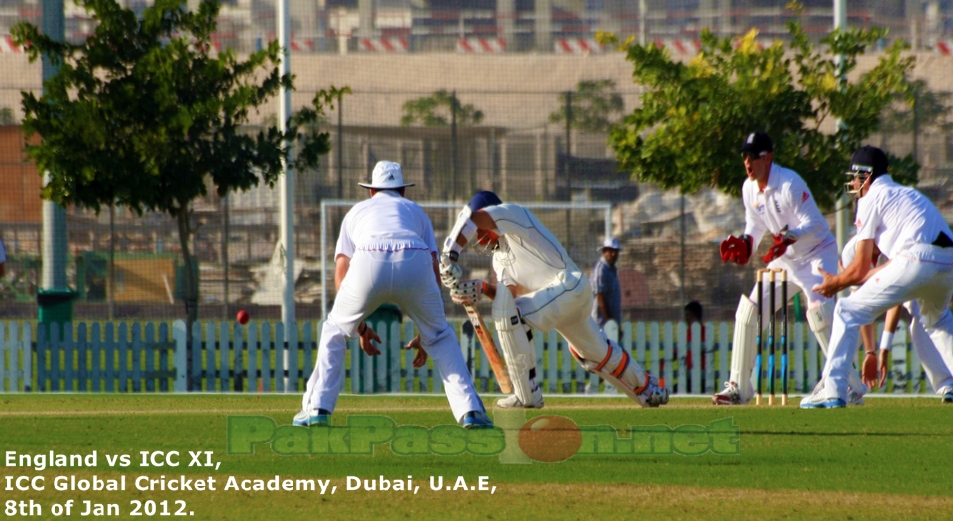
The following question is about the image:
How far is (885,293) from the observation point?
9.07m

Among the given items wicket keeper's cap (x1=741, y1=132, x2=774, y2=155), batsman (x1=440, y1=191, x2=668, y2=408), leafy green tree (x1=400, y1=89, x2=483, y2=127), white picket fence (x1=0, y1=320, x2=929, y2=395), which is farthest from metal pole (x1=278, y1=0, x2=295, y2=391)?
leafy green tree (x1=400, y1=89, x2=483, y2=127)

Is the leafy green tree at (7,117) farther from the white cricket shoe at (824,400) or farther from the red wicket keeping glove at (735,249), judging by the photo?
the white cricket shoe at (824,400)

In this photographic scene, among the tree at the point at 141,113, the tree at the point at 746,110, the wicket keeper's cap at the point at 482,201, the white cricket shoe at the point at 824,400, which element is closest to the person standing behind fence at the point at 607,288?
the tree at the point at 746,110

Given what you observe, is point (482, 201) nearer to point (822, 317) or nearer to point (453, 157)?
point (822, 317)

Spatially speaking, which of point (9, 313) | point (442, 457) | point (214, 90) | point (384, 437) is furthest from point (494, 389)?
point (9, 313)

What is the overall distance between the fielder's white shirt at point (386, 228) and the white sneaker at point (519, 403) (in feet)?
4.65

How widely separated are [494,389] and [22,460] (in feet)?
27.2

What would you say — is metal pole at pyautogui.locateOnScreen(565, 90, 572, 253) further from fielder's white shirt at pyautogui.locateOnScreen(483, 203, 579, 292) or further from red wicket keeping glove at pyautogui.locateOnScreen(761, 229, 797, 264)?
fielder's white shirt at pyautogui.locateOnScreen(483, 203, 579, 292)

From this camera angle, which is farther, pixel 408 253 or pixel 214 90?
pixel 214 90

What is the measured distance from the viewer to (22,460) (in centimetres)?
727

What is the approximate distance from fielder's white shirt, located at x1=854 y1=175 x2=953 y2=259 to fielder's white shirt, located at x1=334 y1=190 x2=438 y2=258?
320cm

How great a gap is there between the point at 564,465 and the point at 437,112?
19.6 m

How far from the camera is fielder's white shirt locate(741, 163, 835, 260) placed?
33.1 ft

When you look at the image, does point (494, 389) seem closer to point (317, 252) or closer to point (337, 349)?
point (337, 349)
